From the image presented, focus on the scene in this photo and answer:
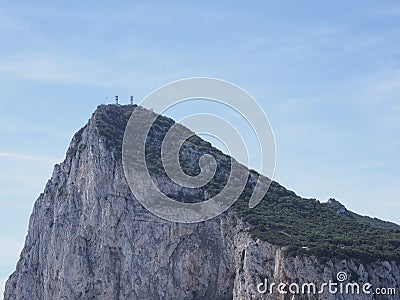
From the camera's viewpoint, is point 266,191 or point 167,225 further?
point 266,191

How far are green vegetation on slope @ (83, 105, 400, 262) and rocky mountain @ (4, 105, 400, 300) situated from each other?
0.37ft

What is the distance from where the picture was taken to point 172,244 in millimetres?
77438

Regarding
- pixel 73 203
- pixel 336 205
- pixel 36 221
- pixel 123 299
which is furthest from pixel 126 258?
pixel 336 205

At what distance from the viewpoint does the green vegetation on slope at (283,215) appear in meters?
69.6

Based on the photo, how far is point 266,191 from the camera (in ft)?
292

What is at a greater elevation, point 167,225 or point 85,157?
point 85,157

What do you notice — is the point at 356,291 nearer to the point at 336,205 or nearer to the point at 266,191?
the point at 266,191

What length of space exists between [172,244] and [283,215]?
436 inches

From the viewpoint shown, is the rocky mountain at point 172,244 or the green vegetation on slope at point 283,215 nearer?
the rocky mountain at point 172,244

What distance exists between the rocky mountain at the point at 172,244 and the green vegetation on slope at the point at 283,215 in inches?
4.4

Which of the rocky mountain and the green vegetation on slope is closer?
the rocky mountain

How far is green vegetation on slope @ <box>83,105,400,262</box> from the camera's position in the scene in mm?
69625

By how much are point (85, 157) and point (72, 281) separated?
40.8 feet

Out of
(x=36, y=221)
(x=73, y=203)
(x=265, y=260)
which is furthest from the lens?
(x=36, y=221)
